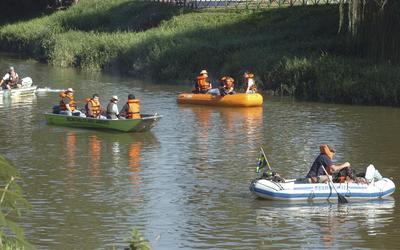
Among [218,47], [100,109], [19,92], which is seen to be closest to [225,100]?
[100,109]

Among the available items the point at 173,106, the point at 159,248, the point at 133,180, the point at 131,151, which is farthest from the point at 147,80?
the point at 159,248

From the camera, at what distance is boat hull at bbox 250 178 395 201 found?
21.4 metres

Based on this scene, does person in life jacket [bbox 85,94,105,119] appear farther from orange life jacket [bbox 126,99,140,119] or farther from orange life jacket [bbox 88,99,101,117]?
orange life jacket [bbox 126,99,140,119]

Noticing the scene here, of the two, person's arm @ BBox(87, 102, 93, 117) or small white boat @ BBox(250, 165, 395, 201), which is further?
person's arm @ BBox(87, 102, 93, 117)

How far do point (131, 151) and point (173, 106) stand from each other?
400 inches

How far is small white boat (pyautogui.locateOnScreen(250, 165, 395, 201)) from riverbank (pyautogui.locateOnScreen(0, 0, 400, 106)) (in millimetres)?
16262

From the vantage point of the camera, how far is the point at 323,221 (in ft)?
66.4

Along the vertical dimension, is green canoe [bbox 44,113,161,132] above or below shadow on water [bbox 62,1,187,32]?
below

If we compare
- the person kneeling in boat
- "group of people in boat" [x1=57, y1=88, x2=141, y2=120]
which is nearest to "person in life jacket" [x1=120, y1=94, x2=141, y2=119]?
"group of people in boat" [x1=57, y1=88, x2=141, y2=120]

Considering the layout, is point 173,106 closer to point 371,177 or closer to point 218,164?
point 218,164

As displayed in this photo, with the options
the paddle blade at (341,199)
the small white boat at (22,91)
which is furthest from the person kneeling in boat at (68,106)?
the paddle blade at (341,199)

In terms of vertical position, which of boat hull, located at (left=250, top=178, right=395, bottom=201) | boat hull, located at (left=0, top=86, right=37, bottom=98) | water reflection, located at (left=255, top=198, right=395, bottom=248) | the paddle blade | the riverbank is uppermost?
the riverbank

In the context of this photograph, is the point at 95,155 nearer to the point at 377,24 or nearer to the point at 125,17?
the point at 377,24

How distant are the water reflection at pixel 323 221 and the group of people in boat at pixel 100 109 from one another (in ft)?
34.7
